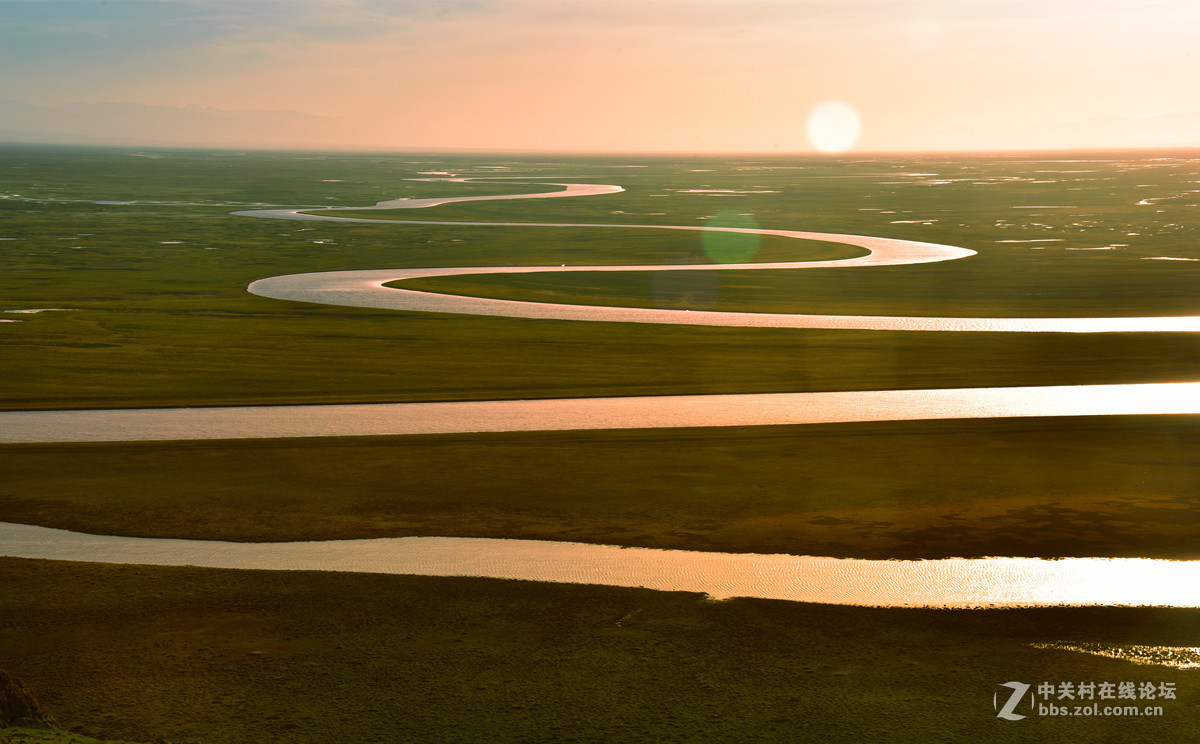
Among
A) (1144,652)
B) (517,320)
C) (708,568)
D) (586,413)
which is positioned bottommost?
(586,413)

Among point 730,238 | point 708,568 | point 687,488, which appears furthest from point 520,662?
point 730,238

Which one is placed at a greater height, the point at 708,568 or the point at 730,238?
the point at 730,238

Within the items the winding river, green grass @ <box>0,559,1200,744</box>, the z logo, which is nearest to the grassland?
green grass @ <box>0,559,1200,744</box>

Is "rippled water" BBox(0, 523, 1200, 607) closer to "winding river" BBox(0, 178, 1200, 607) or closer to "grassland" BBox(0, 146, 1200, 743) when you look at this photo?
"winding river" BBox(0, 178, 1200, 607)

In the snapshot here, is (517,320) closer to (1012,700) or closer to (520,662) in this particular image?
(520,662)

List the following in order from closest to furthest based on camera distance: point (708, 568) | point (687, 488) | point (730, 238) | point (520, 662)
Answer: point (520, 662) → point (708, 568) → point (687, 488) → point (730, 238)

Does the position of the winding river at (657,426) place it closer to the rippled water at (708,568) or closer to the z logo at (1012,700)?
the rippled water at (708,568)
